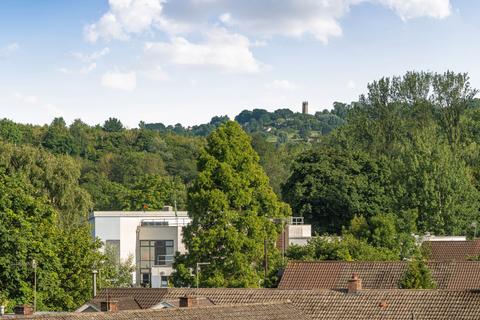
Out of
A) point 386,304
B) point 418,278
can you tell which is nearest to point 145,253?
point 418,278

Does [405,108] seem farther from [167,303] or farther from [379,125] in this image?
[167,303]

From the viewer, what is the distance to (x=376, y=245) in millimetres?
83812

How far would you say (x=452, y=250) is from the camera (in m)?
84.2

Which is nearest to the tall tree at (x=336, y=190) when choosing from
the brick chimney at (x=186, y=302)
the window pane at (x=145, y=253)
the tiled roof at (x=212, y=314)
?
the window pane at (x=145, y=253)

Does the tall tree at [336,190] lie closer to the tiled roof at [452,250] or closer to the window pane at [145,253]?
the window pane at [145,253]

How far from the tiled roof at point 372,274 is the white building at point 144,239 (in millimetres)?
24887

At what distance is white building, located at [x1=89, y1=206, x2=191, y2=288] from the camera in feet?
302

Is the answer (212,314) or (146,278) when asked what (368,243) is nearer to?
(146,278)

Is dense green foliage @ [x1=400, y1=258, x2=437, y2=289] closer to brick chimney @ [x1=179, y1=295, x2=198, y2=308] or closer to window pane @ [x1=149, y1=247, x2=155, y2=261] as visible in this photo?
brick chimney @ [x1=179, y1=295, x2=198, y2=308]

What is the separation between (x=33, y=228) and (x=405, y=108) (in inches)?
2460

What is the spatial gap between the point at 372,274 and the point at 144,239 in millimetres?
32857

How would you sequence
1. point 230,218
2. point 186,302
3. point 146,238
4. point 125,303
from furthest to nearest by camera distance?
1. point 146,238
2. point 230,218
3. point 125,303
4. point 186,302

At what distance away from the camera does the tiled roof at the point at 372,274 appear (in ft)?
208

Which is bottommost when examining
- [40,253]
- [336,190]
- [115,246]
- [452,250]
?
[40,253]
